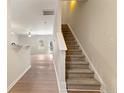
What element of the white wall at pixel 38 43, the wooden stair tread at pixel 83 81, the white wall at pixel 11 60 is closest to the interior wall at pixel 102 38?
the wooden stair tread at pixel 83 81

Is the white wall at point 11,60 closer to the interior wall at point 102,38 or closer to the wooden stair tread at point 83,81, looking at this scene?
the wooden stair tread at point 83,81

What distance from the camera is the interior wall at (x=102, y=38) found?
3.11m

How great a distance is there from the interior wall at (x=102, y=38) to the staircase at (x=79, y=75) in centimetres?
29

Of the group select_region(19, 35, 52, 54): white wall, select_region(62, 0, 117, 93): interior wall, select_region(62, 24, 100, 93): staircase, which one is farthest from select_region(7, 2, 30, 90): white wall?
select_region(19, 35, 52, 54): white wall

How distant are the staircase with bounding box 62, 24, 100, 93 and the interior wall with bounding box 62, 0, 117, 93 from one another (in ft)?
0.94

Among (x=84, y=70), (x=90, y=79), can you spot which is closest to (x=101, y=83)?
(x=90, y=79)

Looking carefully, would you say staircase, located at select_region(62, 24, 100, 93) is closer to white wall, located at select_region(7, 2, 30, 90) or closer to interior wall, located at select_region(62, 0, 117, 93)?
interior wall, located at select_region(62, 0, 117, 93)

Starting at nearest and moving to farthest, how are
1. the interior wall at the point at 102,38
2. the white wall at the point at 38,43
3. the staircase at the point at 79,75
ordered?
the interior wall at the point at 102,38, the staircase at the point at 79,75, the white wall at the point at 38,43

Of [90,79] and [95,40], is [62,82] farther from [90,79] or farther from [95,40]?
[95,40]

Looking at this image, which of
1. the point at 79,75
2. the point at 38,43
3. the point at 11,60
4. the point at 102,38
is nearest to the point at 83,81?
the point at 79,75

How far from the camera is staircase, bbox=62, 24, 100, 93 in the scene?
3.81 m

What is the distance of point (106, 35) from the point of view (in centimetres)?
345

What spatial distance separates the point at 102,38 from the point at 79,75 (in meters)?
1.22
